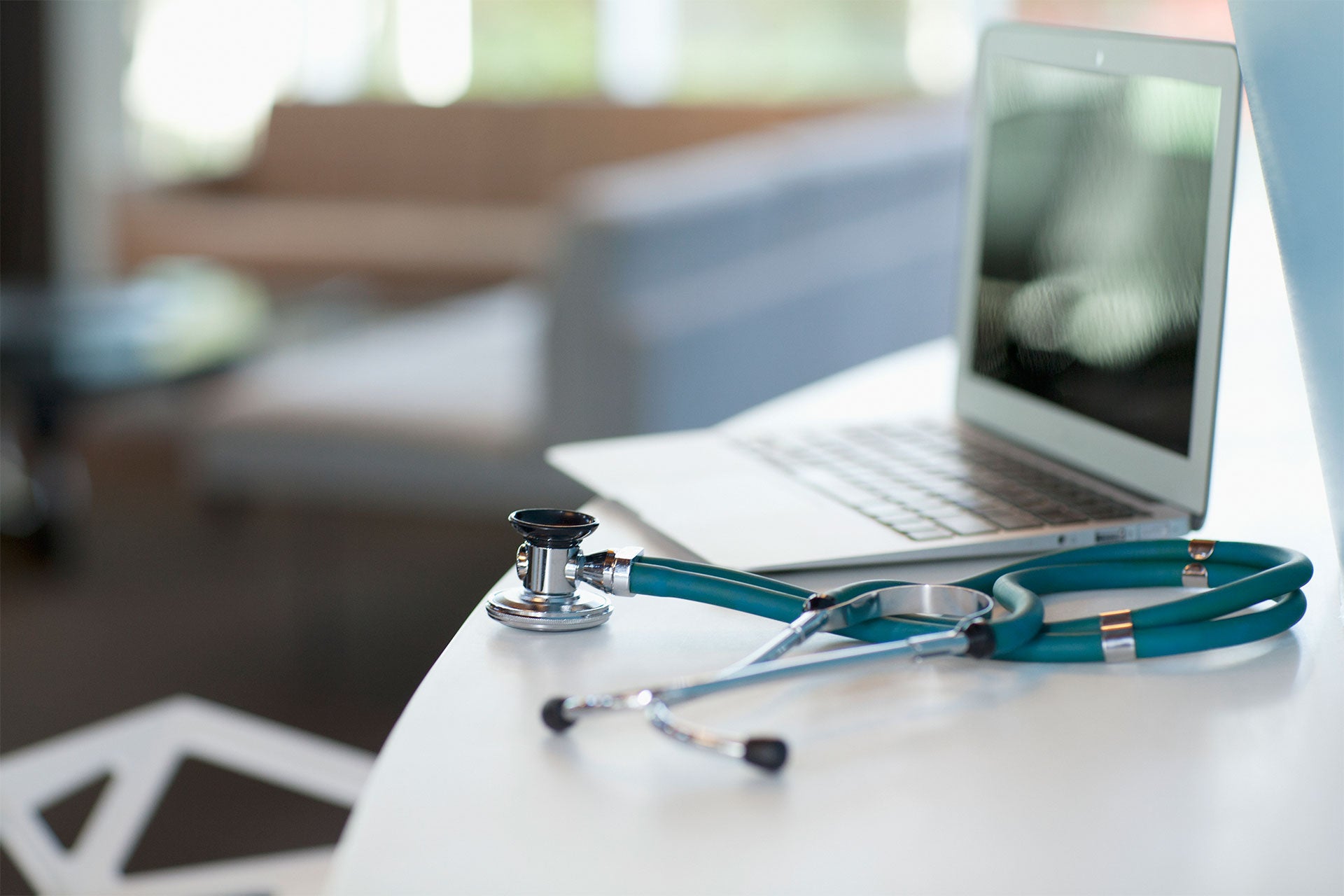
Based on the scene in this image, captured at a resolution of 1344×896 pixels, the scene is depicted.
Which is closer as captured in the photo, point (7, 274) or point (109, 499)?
point (109, 499)

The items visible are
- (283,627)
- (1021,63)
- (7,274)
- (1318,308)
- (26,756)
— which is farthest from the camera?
(7,274)

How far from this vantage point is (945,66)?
5895 mm

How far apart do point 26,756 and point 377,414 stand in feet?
3.75

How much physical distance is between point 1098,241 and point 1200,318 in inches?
4.9

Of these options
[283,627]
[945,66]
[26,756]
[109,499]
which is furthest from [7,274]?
[26,756]

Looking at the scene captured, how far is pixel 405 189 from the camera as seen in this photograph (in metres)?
5.21

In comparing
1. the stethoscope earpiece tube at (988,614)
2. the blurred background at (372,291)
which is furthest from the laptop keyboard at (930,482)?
the blurred background at (372,291)

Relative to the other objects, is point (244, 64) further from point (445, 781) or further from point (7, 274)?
point (445, 781)

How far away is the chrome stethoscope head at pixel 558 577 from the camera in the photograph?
55cm

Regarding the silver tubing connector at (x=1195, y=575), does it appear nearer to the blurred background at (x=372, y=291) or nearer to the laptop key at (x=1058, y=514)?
the laptop key at (x=1058, y=514)

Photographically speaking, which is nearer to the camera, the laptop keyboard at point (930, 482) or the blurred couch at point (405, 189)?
the laptop keyboard at point (930, 482)

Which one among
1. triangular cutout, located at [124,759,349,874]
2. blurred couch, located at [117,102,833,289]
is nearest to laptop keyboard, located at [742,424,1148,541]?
triangular cutout, located at [124,759,349,874]

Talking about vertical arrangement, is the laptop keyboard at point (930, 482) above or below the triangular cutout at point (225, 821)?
above

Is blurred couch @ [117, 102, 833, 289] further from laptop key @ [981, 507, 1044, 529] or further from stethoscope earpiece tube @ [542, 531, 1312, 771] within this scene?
stethoscope earpiece tube @ [542, 531, 1312, 771]
